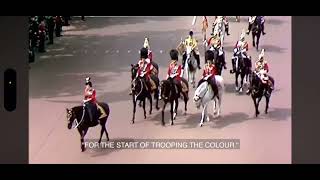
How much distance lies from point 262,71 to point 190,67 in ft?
1.95

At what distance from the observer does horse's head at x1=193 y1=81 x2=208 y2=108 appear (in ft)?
12.9

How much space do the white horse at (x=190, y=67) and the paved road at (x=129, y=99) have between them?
2.3 inches

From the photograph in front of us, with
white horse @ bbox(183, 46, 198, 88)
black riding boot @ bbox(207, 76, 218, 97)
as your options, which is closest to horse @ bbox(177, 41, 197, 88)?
white horse @ bbox(183, 46, 198, 88)

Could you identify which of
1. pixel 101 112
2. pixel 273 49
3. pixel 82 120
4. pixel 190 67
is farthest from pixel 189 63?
pixel 82 120

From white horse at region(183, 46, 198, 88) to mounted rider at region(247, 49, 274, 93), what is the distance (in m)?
0.47

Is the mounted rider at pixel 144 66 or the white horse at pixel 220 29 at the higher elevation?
the white horse at pixel 220 29

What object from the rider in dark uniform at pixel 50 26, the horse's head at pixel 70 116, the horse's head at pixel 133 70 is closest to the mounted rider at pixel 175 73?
the horse's head at pixel 133 70

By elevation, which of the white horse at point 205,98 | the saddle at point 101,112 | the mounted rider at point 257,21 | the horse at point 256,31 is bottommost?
the saddle at point 101,112

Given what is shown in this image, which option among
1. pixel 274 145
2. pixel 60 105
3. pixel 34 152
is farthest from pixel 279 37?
pixel 34 152

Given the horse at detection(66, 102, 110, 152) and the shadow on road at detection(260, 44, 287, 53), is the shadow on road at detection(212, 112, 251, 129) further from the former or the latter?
the horse at detection(66, 102, 110, 152)

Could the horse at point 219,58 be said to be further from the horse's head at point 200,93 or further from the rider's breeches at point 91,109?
the rider's breeches at point 91,109

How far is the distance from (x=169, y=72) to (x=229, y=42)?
56cm

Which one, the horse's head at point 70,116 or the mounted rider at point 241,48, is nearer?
the horse's head at point 70,116

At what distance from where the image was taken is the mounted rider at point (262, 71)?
394cm
